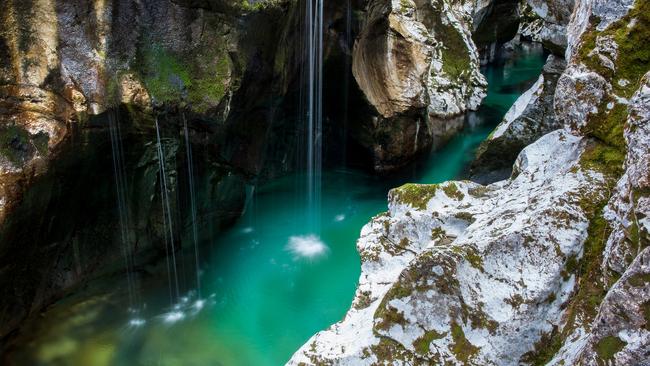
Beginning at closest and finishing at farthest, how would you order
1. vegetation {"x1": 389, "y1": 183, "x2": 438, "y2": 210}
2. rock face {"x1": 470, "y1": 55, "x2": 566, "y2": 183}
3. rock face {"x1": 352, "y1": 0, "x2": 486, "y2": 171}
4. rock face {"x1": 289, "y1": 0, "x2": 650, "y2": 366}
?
1. rock face {"x1": 289, "y1": 0, "x2": 650, "y2": 366}
2. vegetation {"x1": 389, "y1": 183, "x2": 438, "y2": 210}
3. rock face {"x1": 470, "y1": 55, "x2": 566, "y2": 183}
4. rock face {"x1": 352, "y1": 0, "x2": 486, "y2": 171}

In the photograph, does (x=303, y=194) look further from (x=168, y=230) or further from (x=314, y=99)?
(x=168, y=230)

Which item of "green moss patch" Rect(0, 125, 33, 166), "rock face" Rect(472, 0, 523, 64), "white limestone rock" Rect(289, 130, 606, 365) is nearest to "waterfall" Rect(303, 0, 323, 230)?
"green moss patch" Rect(0, 125, 33, 166)

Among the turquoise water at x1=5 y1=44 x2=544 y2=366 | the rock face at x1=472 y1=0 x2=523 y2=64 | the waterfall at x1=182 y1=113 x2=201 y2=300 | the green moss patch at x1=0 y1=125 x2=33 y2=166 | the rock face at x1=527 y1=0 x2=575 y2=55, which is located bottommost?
the turquoise water at x1=5 y1=44 x2=544 y2=366

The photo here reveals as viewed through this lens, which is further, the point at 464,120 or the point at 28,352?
the point at 464,120

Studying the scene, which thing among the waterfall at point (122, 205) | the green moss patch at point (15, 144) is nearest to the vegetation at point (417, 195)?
the waterfall at point (122, 205)

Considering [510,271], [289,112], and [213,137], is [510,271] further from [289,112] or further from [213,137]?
[289,112]

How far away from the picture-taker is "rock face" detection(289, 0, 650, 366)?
4.56m

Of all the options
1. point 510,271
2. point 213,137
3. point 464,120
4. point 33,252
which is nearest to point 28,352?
point 33,252

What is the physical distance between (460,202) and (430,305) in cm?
207

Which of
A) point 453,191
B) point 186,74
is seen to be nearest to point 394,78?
point 186,74

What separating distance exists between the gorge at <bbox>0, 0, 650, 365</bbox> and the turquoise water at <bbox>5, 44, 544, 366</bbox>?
5 cm

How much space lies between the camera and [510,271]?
5238mm

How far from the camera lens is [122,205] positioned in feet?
36.5

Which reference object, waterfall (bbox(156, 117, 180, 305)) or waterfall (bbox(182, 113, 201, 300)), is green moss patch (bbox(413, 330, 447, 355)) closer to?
waterfall (bbox(182, 113, 201, 300))
